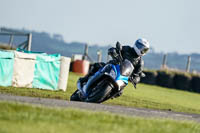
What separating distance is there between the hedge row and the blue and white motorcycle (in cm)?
2168

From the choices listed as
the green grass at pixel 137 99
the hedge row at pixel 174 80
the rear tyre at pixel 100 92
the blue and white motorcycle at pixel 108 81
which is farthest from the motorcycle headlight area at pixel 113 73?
the hedge row at pixel 174 80

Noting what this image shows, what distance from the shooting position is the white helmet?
39.8 ft

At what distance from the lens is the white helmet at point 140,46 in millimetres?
12141

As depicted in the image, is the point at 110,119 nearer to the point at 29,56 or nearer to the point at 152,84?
the point at 29,56

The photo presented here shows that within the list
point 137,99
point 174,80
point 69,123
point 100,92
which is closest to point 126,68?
point 100,92

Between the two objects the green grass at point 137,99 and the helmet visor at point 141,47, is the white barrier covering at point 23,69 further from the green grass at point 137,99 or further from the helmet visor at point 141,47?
the helmet visor at point 141,47

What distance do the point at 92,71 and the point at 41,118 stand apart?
4.97m

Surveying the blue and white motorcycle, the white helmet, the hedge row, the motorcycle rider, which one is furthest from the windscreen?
the hedge row

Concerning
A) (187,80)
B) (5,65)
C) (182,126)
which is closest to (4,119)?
(182,126)

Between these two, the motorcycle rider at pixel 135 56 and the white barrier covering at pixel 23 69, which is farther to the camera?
the white barrier covering at pixel 23 69

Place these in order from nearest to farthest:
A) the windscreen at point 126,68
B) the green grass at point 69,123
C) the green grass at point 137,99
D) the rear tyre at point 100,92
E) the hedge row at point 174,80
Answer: the green grass at point 69,123, the rear tyre at point 100,92, the windscreen at point 126,68, the green grass at point 137,99, the hedge row at point 174,80

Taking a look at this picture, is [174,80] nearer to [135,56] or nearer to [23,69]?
[23,69]

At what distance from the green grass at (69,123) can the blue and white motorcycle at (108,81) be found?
107 inches

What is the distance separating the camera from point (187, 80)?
110 feet
